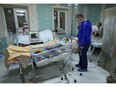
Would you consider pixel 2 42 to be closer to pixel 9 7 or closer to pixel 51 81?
pixel 9 7

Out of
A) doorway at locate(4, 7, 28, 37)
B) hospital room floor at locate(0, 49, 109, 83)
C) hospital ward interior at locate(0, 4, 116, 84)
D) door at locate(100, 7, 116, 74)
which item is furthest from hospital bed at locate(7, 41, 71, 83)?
doorway at locate(4, 7, 28, 37)

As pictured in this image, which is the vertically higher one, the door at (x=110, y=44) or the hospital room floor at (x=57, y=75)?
the door at (x=110, y=44)

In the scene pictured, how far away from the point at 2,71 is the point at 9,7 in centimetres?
227

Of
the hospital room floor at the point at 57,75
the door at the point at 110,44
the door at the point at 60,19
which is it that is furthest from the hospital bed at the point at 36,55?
the door at the point at 60,19

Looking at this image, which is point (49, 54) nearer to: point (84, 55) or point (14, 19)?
point (84, 55)

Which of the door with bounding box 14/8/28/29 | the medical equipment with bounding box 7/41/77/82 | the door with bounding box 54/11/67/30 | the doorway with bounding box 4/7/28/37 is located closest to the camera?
the medical equipment with bounding box 7/41/77/82

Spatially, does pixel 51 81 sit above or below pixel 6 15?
below

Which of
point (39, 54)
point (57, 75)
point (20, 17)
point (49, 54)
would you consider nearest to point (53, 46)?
point (49, 54)

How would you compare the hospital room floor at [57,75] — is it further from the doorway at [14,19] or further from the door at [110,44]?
the doorway at [14,19]

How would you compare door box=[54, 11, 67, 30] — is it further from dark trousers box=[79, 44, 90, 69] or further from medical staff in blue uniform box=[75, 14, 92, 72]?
dark trousers box=[79, 44, 90, 69]

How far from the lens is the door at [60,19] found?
4696mm

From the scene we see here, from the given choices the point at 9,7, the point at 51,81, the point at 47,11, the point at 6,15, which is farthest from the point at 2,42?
the point at 51,81

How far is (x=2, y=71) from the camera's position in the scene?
2781 millimetres

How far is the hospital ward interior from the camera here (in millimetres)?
2246
